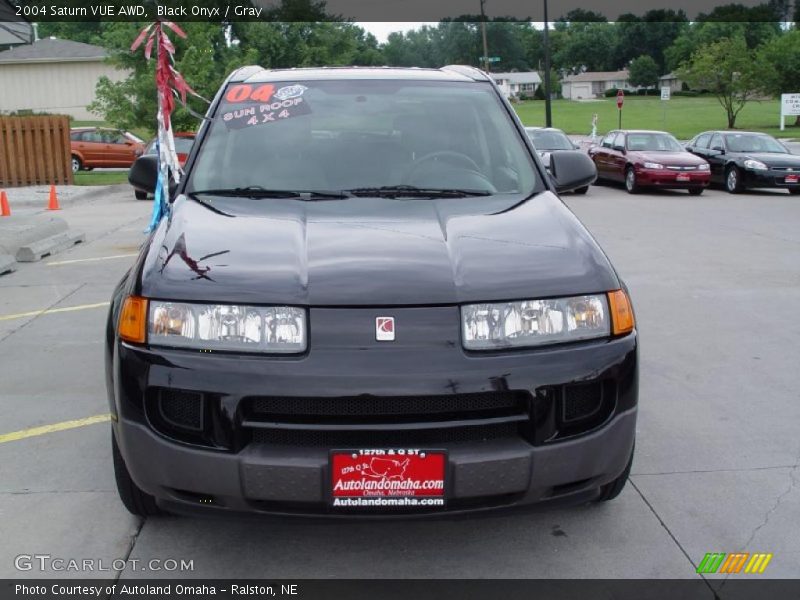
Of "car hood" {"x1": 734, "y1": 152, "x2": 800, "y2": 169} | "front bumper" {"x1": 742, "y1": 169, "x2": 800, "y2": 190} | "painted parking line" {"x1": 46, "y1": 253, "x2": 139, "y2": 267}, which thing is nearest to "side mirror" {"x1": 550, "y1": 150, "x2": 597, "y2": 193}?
"painted parking line" {"x1": 46, "y1": 253, "x2": 139, "y2": 267}

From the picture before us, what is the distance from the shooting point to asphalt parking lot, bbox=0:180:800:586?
10.8ft

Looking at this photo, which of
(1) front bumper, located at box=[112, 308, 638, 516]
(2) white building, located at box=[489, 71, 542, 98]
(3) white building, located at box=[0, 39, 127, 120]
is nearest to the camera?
(1) front bumper, located at box=[112, 308, 638, 516]

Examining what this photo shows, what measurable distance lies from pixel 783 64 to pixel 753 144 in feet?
116

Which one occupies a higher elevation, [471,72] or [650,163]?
[471,72]

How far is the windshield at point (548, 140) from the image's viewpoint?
20.7 meters

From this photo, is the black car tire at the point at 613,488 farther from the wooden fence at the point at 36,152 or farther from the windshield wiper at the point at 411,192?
the wooden fence at the point at 36,152

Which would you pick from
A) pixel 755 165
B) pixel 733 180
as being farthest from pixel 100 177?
pixel 755 165

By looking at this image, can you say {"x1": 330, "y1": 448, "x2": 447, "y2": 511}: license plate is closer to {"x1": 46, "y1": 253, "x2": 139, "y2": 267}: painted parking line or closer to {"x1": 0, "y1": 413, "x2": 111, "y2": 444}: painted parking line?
{"x1": 0, "y1": 413, "x2": 111, "y2": 444}: painted parking line

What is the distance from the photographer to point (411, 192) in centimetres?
392

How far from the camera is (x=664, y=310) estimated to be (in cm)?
764

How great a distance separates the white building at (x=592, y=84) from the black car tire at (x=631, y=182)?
Result: 366ft

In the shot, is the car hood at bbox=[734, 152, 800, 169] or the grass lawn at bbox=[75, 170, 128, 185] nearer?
the car hood at bbox=[734, 152, 800, 169]

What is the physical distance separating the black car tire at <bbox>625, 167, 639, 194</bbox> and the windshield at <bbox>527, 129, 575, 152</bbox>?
4.97 feet

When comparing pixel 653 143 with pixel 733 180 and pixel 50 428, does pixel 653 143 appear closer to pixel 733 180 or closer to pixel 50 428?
pixel 733 180
